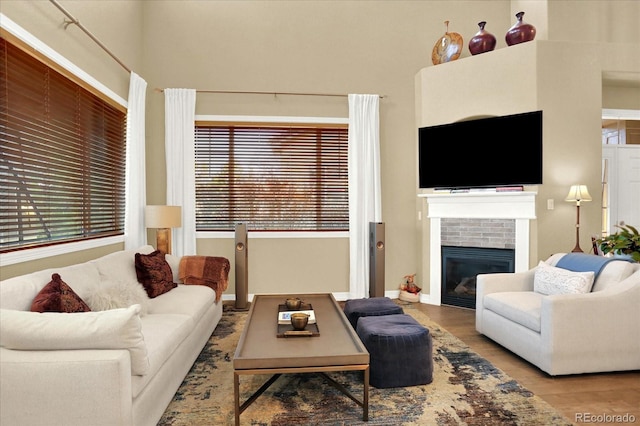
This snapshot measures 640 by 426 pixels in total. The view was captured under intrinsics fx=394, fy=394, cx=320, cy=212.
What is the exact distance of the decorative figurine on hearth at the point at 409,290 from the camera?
16.9 ft

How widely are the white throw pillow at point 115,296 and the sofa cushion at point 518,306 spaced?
2876 millimetres

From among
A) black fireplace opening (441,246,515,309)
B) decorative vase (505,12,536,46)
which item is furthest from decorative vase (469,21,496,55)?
black fireplace opening (441,246,515,309)

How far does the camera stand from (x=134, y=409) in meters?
1.86

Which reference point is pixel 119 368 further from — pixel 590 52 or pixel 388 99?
pixel 590 52

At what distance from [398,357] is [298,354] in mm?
776

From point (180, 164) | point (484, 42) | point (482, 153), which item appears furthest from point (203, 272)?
point (484, 42)

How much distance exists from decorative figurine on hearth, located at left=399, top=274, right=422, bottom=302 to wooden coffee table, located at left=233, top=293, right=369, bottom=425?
8.13 feet

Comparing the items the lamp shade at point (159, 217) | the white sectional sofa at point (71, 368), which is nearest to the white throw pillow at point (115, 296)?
the white sectional sofa at point (71, 368)

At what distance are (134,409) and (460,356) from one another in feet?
8.00

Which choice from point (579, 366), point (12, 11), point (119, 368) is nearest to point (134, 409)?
point (119, 368)

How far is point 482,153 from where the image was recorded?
4664 mm

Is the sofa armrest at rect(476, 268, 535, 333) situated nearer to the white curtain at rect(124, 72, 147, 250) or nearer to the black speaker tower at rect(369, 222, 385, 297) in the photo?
the black speaker tower at rect(369, 222, 385, 297)

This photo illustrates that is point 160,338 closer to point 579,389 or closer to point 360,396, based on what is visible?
Answer: point 360,396

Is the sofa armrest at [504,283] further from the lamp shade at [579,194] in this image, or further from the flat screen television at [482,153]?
the flat screen television at [482,153]
